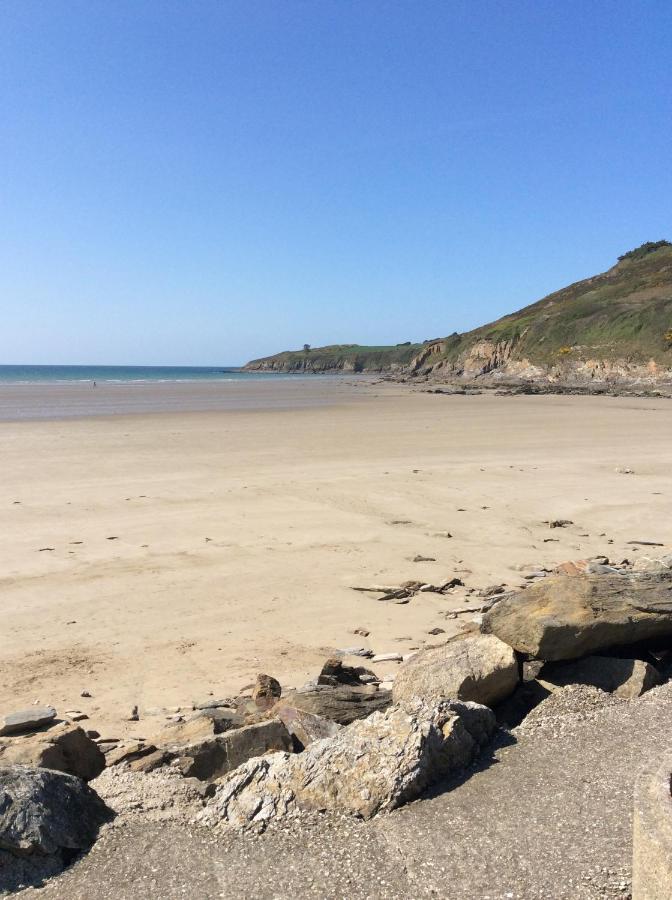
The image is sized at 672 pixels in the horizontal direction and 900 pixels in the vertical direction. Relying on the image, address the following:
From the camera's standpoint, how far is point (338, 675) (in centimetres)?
604

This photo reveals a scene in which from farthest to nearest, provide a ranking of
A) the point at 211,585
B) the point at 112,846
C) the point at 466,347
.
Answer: the point at 466,347 < the point at 211,585 < the point at 112,846

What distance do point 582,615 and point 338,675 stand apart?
204 cm

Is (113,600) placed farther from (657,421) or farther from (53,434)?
(657,421)

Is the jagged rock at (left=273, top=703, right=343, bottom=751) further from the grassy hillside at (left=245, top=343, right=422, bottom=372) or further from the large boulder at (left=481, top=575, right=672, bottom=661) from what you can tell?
the grassy hillside at (left=245, top=343, right=422, bottom=372)

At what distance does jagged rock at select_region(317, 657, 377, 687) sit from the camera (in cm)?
583

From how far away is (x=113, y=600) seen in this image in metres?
8.53

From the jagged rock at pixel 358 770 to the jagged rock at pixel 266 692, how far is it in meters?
1.21

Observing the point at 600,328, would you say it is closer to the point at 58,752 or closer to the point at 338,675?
the point at 338,675

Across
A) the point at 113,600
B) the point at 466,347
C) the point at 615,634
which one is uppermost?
the point at 466,347

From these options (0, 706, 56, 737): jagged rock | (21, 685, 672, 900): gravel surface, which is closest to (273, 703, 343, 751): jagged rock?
(21, 685, 672, 900): gravel surface

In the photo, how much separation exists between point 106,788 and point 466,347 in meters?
98.0

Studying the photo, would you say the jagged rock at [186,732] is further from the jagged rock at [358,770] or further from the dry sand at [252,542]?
the jagged rock at [358,770]

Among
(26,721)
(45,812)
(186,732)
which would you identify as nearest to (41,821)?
(45,812)

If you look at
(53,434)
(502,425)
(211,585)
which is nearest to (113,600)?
(211,585)
